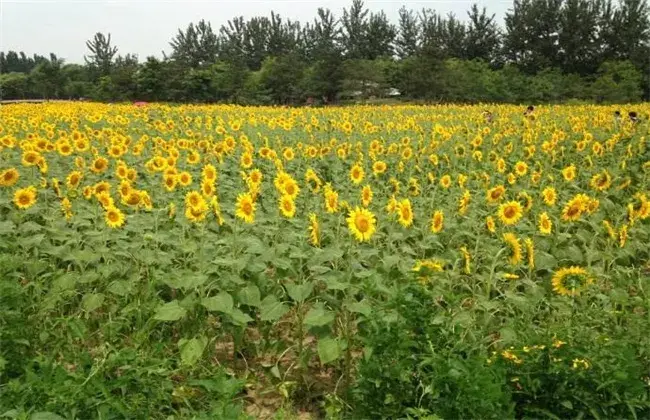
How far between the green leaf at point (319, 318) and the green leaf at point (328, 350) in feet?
0.24

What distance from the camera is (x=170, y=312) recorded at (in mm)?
2498

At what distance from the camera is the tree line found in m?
26.5

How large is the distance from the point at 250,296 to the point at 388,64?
28138mm

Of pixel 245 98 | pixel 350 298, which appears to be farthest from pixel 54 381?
pixel 245 98

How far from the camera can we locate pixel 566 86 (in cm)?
2794

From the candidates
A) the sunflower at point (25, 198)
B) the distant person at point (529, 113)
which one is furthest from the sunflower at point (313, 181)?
the distant person at point (529, 113)

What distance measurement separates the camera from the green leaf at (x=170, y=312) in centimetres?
246

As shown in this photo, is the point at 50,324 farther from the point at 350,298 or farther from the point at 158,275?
the point at 350,298

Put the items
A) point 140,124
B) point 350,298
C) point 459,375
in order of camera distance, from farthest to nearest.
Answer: point 140,124
point 350,298
point 459,375

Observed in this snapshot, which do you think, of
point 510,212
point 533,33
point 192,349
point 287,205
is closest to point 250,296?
point 192,349

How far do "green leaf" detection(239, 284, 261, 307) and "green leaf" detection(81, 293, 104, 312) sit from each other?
2.38 feet

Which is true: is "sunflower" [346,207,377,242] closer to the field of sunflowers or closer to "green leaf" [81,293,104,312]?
the field of sunflowers

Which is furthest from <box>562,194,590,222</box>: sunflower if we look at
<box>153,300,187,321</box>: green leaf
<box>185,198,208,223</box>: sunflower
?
<box>153,300,187,321</box>: green leaf

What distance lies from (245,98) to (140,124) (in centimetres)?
1799
